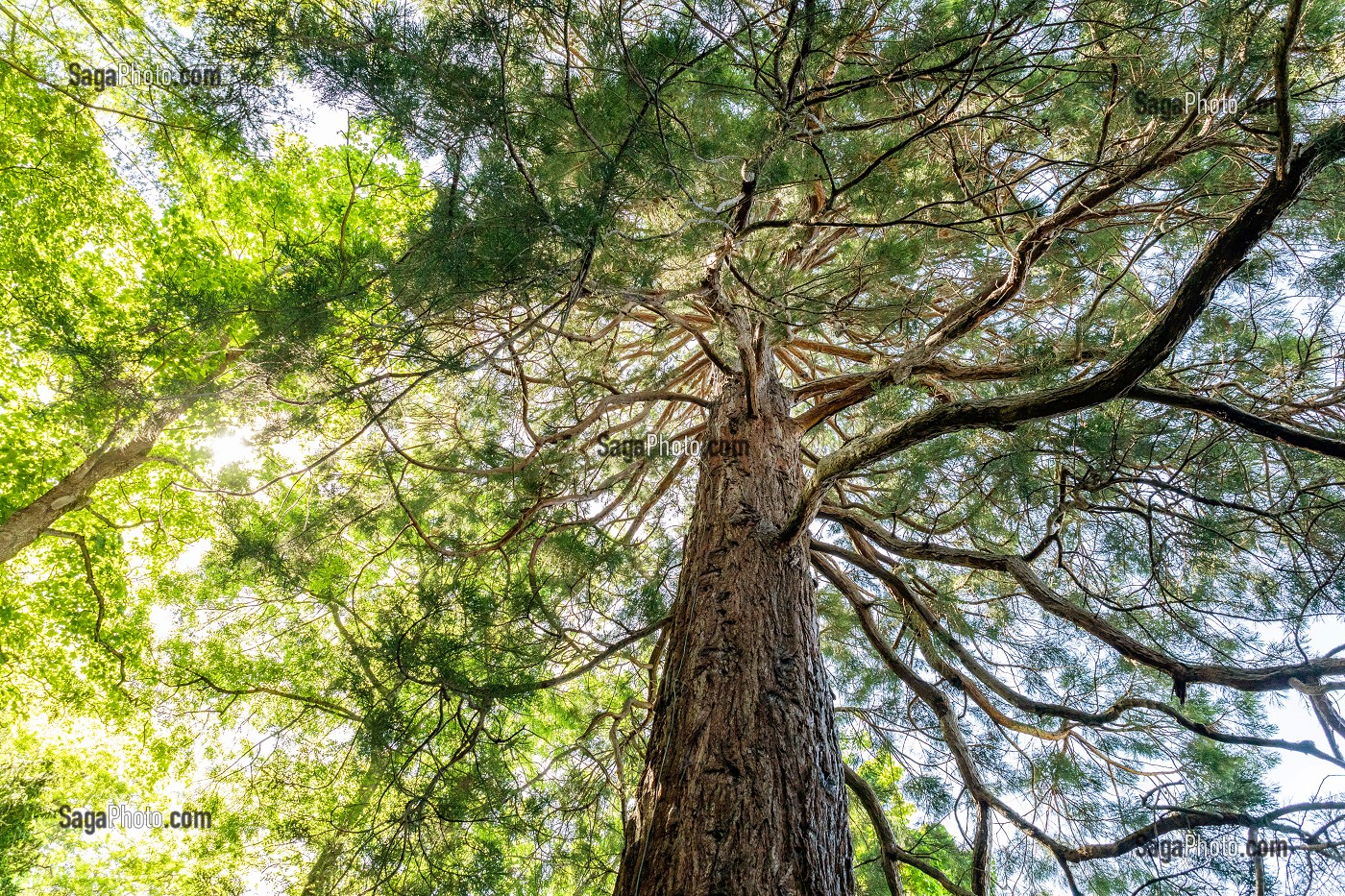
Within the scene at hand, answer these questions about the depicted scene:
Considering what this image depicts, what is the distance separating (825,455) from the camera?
8.85ft

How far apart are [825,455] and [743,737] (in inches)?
56.0

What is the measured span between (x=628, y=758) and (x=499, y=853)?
945mm

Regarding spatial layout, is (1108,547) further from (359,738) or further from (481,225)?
(359,738)

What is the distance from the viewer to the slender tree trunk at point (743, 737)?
4.37 ft

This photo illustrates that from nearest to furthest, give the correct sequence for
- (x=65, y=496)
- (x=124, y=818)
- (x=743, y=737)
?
(x=743, y=737) → (x=65, y=496) → (x=124, y=818)

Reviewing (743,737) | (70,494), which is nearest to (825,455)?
(743,737)

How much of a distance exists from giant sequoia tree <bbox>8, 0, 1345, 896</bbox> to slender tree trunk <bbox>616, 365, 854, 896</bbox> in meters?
0.01

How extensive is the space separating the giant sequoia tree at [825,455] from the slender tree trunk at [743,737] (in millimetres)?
12

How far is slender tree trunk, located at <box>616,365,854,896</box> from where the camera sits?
133 cm

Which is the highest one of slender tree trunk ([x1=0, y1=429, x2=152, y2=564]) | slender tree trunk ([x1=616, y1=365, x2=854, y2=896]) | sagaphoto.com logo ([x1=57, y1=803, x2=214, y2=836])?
slender tree trunk ([x1=0, y1=429, x2=152, y2=564])

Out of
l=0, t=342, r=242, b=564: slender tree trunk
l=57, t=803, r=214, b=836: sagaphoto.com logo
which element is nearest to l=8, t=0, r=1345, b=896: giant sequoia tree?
l=57, t=803, r=214, b=836: sagaphoto.com logo

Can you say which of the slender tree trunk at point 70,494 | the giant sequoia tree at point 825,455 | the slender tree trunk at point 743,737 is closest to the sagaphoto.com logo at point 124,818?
the giant sequoia tree at point 825,455

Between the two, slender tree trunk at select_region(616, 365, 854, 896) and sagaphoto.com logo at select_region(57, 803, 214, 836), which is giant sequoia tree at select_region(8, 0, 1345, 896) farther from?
sagaphoto.com logo at select_region(57, 803, 214, 836)

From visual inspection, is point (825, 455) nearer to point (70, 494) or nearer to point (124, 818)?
point (70, 494)
